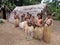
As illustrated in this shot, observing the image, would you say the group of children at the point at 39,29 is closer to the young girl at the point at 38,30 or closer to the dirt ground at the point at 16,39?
the young girl at the point at 38,30

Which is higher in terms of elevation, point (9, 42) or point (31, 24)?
point (31, 24)

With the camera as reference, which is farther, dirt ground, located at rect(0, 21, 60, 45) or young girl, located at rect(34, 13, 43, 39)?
young girl, located at rect(34, 13, 43, 39)

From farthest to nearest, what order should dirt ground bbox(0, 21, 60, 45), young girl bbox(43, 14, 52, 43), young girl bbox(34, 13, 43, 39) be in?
young girl bbox(34, 13, 43, 39)
young girl bbox(43, 14, 52, 43)
dirt ground bbox(0, 21, 60, 45)

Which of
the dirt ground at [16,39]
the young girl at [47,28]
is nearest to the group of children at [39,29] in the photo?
the young girl at [47,28]

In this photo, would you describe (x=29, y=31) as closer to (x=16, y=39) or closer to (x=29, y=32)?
(x=29, y=32)

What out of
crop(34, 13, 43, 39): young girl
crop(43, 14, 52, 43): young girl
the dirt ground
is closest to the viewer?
the dirt ground

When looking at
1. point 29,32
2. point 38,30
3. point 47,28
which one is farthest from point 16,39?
point 47,28

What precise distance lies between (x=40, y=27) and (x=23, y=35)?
1015 mm

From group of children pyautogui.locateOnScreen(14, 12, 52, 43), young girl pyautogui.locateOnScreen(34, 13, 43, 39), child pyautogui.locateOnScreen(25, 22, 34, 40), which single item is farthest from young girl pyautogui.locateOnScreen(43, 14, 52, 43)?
child pyautogui.locateOnScreen(25, 22, 34, 40)

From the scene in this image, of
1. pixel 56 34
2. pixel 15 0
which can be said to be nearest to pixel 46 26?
pixel 56 34

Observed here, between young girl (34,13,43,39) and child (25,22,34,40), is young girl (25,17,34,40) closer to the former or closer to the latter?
child (25,22,34,40)

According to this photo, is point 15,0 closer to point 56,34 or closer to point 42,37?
point 56,34

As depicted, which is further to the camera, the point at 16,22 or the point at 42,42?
the point at 16,22

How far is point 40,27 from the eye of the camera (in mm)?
9391
